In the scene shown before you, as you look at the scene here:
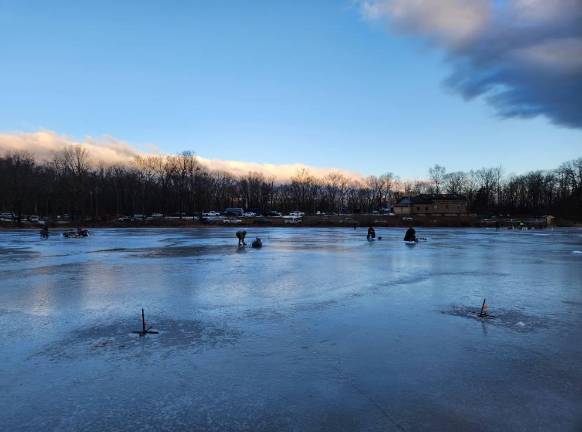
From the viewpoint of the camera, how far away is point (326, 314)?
9453 mm

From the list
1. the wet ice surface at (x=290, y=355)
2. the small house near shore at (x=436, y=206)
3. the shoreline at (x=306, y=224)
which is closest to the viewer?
the wet ice surface at (x=290, y=355)

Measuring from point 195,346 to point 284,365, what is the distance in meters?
1.71

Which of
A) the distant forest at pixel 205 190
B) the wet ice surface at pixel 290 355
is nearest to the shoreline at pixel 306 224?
the distant forest at pixel 205 190

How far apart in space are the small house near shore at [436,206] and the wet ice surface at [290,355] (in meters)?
86.3

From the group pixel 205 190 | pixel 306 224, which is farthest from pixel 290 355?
pixel 205 190

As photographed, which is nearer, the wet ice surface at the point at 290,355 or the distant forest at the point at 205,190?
the wet ice surface at the point at 290,355

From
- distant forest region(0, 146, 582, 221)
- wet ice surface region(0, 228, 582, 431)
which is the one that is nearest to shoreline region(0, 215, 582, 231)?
distant forest region(0, 146, 582, 221)

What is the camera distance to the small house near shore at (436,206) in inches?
3809

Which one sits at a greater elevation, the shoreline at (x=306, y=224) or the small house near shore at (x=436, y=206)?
the small house near shore at (x=436, y=206)

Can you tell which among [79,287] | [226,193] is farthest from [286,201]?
[79,287]

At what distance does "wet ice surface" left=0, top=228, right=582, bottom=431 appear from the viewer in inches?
187

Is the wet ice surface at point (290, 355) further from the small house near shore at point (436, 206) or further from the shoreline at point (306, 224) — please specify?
the small house near shore at point (436, 206)

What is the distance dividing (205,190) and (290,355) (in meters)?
95.2

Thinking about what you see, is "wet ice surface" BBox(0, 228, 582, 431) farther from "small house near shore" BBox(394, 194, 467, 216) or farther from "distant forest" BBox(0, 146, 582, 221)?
"small house near shore" BBox(394, 194, 467, 216)
